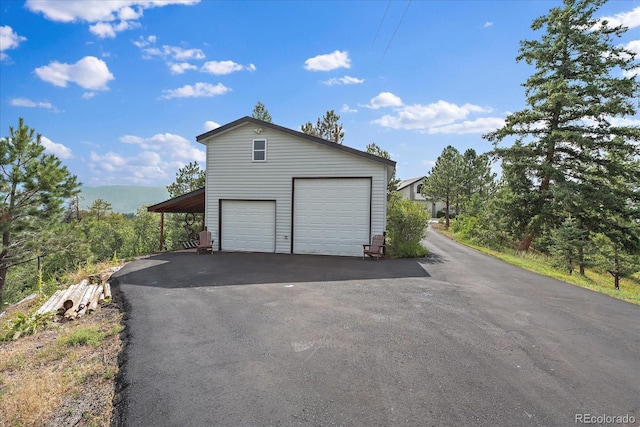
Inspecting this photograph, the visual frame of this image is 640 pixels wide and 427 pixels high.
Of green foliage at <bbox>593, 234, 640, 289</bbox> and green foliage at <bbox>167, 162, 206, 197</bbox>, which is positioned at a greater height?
green foliage at <bbox>167, 162, 206, 197</bbox>

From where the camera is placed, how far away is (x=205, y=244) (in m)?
12.3

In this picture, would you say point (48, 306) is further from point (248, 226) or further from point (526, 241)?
point (526, 241)

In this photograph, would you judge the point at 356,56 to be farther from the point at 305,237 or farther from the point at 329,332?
the point at 329,332

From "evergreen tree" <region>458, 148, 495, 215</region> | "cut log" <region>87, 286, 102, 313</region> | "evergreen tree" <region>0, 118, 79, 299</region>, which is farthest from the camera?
"evergreen tree" <region>458, 148, 495, 215</region>

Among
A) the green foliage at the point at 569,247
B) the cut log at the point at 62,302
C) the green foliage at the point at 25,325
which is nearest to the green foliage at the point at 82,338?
the green foliage at the point at 25,325

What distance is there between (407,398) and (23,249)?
1379 cm

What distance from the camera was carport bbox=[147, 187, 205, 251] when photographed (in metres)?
13.0

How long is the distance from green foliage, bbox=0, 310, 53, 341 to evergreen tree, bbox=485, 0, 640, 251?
60.7ft

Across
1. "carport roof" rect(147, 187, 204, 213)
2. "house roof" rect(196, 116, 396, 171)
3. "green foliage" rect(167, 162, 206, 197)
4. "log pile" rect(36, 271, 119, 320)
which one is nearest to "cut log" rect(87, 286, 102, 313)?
"log pile" rect(36, 271, 119, 320)

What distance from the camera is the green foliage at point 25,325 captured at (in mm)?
4659

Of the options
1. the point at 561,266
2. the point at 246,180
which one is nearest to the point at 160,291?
the point at 246,180

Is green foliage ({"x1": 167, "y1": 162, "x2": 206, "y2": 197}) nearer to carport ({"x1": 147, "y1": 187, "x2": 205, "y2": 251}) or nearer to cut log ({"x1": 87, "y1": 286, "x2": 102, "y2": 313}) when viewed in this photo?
carport ({"x1": 147, "y1": 187, "x2": 205, "y2": 251})

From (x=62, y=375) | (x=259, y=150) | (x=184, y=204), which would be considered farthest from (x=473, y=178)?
(x=62, y=375)

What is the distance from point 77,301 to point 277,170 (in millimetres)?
7794
